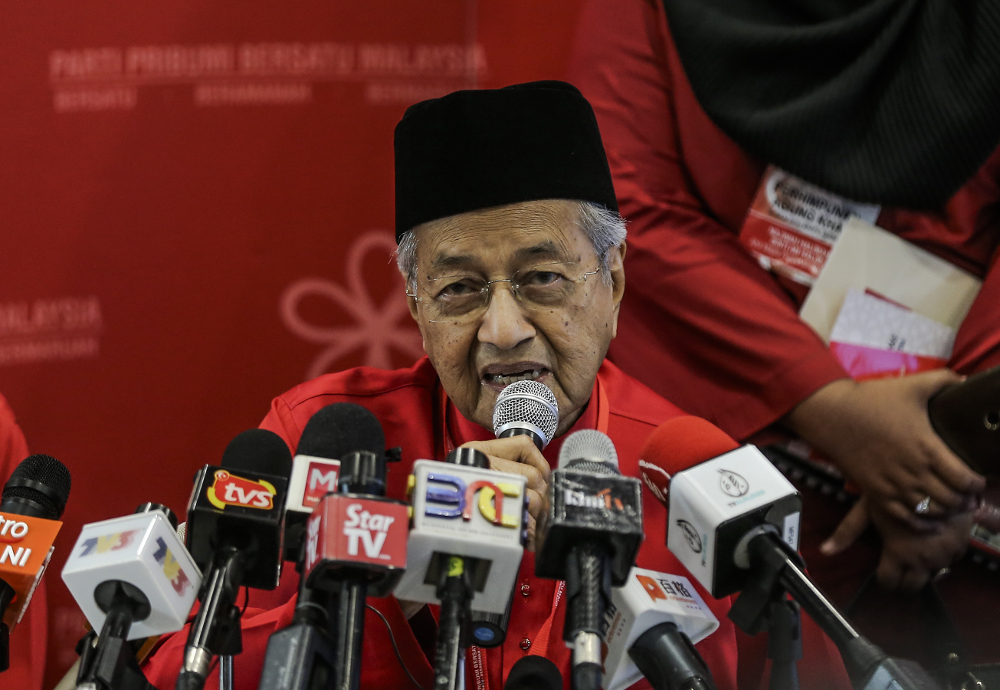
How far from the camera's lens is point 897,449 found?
2.03 meters

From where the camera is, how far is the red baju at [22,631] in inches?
82.9

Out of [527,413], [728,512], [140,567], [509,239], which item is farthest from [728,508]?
[509,239]

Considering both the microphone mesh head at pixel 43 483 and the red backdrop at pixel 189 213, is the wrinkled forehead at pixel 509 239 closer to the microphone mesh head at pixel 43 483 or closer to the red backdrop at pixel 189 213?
the microphone mesh head at pixel 43 483

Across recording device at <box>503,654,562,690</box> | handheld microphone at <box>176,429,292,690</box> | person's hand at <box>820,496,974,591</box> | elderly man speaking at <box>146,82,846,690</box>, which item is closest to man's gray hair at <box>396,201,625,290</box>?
elderly man speaking at <box>146,82,846,690</box>

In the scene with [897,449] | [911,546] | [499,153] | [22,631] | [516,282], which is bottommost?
[22,631]

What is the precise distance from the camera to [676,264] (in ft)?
7.85

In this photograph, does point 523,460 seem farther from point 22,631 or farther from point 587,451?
point 22,631

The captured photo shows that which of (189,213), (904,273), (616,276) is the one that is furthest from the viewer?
(189,213)

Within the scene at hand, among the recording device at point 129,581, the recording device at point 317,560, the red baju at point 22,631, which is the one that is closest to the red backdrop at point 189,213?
the red baju at point 22,631

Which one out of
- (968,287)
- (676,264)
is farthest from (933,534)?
(676,264)

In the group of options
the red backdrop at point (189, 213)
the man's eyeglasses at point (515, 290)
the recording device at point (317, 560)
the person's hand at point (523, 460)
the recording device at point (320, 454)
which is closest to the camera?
the recording device at point (317, 560)

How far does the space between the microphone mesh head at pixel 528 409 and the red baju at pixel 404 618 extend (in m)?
0.38

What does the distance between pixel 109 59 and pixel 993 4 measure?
2287 mm

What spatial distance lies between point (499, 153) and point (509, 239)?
0.69 feet
